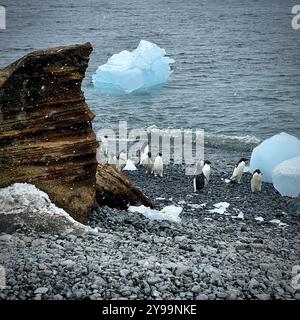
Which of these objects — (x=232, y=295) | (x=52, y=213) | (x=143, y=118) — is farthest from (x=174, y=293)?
(x=143, y=118)

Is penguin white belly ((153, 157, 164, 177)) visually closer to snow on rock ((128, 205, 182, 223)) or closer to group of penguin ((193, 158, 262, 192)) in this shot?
group of penguin ((193, 158, 262, 192))

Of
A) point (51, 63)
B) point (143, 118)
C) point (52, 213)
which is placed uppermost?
point (51, 63)

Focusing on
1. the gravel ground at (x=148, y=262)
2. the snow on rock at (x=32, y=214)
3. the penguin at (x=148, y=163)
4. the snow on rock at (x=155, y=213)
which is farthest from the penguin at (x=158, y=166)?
the snow on rock at (x=32, y=214)

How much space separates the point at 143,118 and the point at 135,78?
3.69 m

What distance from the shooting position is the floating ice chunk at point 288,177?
9391 millimetres

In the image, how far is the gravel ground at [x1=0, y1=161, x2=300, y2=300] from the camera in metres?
3.85

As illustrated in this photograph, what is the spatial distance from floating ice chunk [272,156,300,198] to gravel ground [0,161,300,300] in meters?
2.91

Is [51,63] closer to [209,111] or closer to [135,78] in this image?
[209,111]

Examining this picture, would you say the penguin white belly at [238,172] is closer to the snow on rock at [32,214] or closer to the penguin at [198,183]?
the penguin at [198,183]

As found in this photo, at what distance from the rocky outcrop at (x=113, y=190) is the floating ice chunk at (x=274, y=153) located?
15.7 ft

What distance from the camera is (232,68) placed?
1021 inches

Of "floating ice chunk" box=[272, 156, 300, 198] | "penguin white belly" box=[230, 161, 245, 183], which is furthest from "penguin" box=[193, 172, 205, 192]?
"floating ice chunk" box=[272, 156, 300, 198]

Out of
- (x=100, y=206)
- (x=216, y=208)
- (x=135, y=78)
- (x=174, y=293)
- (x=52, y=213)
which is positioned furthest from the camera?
(x=135, y=78)
